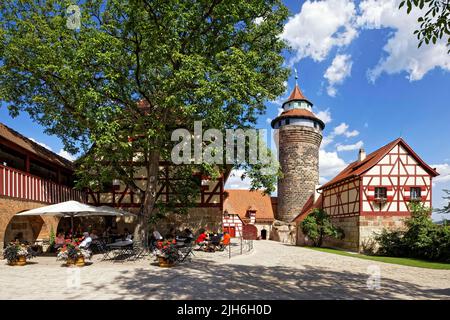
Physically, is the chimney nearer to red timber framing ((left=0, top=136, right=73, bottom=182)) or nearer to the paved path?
the paved path

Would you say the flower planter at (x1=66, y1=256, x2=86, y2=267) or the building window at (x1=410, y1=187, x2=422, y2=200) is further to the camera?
the building window at (x1=410, y1=187, x2=422, y2=200)

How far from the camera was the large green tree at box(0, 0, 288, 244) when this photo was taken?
39.9 ft

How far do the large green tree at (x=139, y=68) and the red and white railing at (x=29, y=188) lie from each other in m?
2.55

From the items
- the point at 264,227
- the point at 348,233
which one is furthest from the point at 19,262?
the point at 264,227

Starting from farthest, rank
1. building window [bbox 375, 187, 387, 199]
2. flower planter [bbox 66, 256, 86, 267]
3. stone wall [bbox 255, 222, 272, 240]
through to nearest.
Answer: stone wall [bbox 255, 222, 272, 240] < building window [bbox 375, 187, 387, 199] < flower planter [bbox 66, 256, 86, 267]

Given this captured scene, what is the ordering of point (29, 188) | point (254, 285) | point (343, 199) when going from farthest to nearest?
1. point (343, 199)
2. point (29, 188)
3. point (254, 285)

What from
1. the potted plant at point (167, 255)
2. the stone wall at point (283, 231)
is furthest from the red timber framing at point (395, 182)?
the stone wall at point (283, 231)

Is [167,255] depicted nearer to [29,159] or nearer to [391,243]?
[29,159]

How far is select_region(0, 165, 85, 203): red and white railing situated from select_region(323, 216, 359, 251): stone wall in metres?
18.0

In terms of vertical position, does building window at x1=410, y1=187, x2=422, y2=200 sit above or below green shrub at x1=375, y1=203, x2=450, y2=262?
above

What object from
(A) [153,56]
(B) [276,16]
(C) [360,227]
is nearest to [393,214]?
(C) [360,227]

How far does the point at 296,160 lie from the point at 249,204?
926 cm

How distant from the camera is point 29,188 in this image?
608 inches

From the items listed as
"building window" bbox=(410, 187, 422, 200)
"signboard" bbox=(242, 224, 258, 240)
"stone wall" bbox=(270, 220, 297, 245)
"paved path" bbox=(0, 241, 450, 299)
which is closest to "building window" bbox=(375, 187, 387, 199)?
"building window" bbox=(410, 187, 422, 200)
